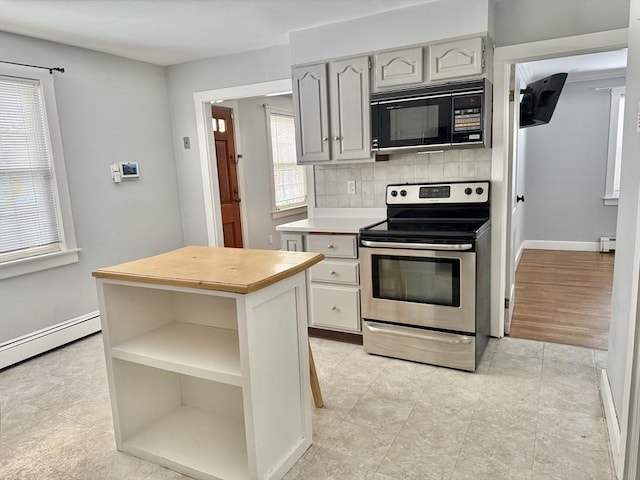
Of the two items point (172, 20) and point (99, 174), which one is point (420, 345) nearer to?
point (172, 20)

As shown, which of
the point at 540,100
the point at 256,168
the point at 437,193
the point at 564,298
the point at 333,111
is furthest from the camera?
the point at 256,168

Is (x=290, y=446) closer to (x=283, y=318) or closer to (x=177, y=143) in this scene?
(x=283, y=318)

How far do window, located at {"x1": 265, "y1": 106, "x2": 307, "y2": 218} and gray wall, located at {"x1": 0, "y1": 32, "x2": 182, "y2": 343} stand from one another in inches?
68.6

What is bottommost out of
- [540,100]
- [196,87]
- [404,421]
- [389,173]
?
[404,421]

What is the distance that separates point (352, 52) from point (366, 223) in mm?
1257

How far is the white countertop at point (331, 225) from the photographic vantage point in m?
3.15

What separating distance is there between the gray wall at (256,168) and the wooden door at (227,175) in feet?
0.36

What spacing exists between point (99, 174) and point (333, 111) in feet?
6.82

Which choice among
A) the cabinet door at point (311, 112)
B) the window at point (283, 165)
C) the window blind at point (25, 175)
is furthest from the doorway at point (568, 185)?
the window blind at point (25, 175)

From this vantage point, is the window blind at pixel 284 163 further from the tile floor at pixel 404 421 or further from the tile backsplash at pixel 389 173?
the tile floor at pixel 404 421

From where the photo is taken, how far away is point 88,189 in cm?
367

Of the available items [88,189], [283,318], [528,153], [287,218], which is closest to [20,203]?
[88,189]

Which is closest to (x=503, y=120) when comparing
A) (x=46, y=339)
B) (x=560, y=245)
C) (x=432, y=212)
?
(x=432, y=212)

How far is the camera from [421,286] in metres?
2.82
